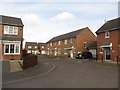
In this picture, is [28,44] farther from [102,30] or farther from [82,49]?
[102,30]

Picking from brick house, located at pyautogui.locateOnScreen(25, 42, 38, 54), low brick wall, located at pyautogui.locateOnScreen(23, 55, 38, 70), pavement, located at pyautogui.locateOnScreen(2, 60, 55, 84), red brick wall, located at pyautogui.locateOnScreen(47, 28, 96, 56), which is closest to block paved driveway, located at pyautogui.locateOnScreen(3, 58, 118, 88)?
pavement, located at pyautogui.locateOnScreen(2, 60, 55, 84)

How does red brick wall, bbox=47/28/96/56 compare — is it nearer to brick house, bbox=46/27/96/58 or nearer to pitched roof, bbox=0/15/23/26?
brick house, bbox=46/27/96/58

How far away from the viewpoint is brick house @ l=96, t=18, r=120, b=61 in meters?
34.7

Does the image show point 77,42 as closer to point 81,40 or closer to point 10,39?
point 81,40

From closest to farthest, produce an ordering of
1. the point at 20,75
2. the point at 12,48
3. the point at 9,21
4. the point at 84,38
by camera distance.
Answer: the point at 20,75 < the point at 12,48 < the point at 9,21 < the point at 84,38

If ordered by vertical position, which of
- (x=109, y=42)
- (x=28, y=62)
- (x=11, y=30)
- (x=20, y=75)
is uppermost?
(x=11, y=30)

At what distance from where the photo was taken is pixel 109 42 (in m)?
36.9

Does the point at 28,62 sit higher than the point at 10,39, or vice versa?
the point at 10,39

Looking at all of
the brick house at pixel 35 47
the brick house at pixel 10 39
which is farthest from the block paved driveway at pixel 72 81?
the brick house at pixel 35 47

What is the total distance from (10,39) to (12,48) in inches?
64.4

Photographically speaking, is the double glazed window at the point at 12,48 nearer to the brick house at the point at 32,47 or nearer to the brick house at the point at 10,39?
the brick house at the point at 10,39

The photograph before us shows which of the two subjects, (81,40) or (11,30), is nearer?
(11,30)

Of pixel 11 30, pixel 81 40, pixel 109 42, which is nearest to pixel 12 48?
pixel 11 30

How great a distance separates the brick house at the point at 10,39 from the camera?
33.1 meters
